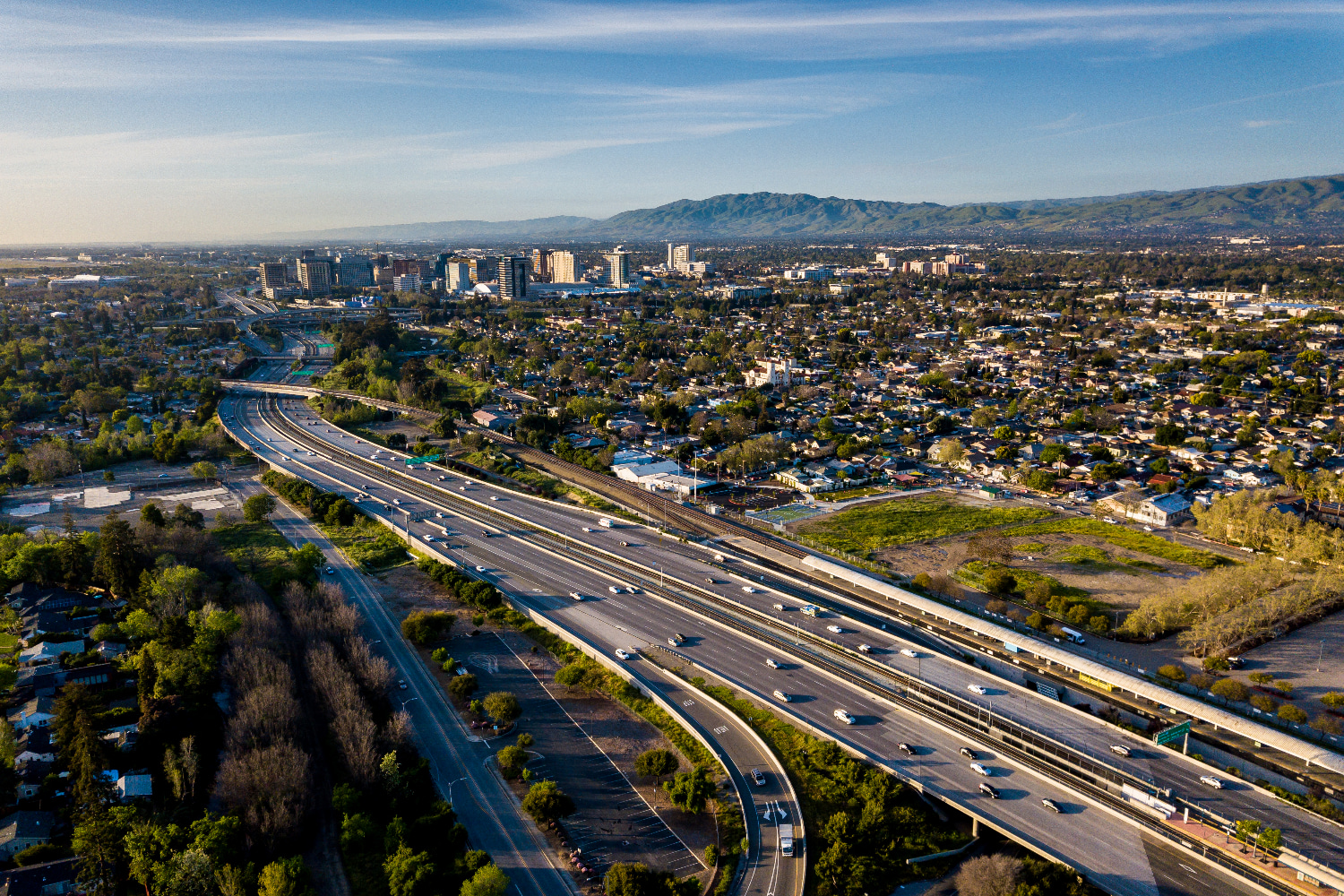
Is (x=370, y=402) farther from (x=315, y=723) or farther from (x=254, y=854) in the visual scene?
(x=254, y=854)

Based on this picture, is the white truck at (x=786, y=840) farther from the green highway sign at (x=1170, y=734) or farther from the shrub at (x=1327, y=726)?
the shrub at (x=1327, y=726)

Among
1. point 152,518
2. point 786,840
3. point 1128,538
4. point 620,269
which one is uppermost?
point 620,269

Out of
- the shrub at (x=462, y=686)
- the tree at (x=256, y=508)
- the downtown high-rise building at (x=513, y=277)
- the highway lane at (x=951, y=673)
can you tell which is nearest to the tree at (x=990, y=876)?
the highway lane at (x=951, y=673)

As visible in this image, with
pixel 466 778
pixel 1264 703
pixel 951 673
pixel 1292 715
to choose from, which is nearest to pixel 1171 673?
pixel 1264 703

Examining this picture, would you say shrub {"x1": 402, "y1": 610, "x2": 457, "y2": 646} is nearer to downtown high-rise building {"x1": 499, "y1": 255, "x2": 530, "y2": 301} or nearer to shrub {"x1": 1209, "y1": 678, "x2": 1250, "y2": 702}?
shrub {"x1": 1209, "y1": 678, "x2": 1250, "y2": 702}

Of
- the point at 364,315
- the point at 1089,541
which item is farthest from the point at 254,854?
the point at 364,315

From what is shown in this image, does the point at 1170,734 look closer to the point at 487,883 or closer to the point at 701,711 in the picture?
the point at 701,711
